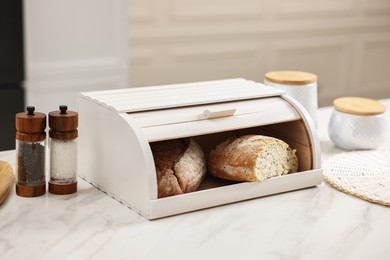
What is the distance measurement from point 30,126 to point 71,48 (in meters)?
1.93

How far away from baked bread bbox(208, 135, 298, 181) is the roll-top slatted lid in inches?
4.6

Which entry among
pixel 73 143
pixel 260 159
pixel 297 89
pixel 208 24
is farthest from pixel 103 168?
pixel 208 24

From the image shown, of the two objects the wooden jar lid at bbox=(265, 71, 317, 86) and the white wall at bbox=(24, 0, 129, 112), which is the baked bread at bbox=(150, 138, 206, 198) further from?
the white wall at bbox=(24, 0, 129, 112)

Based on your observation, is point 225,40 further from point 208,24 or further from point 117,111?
point 117,111

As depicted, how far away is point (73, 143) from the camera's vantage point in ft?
4.65

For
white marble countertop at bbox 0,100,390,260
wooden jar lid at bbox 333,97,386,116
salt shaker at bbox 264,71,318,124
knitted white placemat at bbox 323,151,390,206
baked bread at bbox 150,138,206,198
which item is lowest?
white marble countertop at bbox 0,100,390,260

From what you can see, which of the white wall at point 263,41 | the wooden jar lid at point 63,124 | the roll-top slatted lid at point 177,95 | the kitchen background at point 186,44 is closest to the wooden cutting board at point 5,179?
the wooden jar lid at point 63,124

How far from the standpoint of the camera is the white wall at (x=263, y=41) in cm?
423

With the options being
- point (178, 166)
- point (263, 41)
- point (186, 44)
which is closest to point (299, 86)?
point (178, 166)

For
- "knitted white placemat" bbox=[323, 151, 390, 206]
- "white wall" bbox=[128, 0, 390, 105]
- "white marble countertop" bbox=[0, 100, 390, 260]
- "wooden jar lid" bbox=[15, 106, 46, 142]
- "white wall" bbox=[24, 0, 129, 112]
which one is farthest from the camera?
"white wall" bbox=[128, 0, 390, 105]

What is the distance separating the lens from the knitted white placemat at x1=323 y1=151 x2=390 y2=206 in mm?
1514

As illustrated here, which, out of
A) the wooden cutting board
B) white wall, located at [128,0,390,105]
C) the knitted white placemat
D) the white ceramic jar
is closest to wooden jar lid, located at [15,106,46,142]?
the wooden cutting board

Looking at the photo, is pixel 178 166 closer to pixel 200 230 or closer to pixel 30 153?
pixel 200 230

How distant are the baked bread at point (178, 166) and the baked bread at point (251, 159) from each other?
0.15 feet
